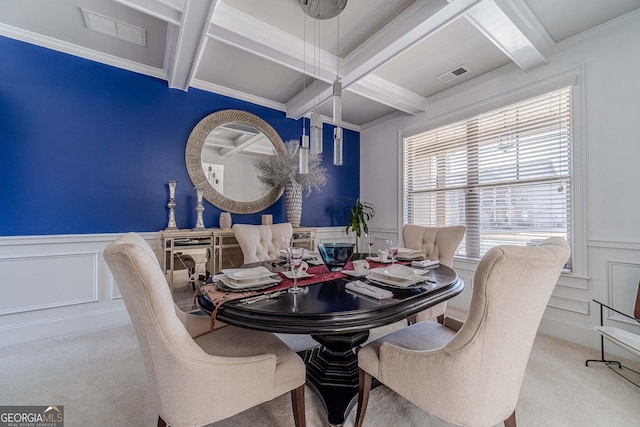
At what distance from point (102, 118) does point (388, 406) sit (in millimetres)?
3504

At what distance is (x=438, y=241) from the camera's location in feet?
7.63

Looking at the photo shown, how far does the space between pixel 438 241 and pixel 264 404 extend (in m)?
1.83

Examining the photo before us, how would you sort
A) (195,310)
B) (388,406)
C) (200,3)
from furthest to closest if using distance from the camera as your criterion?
(195,310), (200,3), (388,406)

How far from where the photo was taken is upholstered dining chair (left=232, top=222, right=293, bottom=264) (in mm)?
2355

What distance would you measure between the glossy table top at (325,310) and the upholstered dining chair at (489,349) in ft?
0.64

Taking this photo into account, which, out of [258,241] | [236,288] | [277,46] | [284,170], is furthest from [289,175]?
[236,288]

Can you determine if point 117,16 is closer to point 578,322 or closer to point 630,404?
point 630,404

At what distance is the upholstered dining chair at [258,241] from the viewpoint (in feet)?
7.73

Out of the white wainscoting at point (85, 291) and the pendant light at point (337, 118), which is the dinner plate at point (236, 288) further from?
the white wainscoting at point (85, 291)

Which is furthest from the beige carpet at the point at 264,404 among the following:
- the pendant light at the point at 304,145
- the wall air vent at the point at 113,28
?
the wall air vent at the point at 113,28

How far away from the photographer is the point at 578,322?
7.64 ft

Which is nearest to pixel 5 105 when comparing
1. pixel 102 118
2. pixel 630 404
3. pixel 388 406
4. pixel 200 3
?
pixel 102 118

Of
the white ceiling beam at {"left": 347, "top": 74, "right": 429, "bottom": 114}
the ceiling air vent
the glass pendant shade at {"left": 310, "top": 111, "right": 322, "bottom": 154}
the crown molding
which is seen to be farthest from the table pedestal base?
the crown molding

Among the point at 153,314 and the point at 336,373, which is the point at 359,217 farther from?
the point at 153,314
